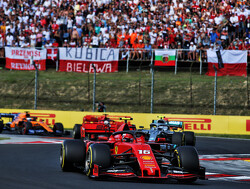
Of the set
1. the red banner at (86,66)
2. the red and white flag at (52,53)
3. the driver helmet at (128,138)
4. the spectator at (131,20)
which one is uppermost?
the spectator at (131,20)

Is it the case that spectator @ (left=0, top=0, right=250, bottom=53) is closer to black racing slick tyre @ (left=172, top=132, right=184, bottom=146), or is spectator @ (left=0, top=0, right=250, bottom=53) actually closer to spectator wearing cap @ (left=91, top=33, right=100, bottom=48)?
spectator wearing cap @ (left=91, top=33, right=100, bottom=48)

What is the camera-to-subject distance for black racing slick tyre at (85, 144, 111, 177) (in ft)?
28.7

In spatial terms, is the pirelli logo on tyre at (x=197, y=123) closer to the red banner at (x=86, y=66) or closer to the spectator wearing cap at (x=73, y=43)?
the red banner at (x=86, y=66)

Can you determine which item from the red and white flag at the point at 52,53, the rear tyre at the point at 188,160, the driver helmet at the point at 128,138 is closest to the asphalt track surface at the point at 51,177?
the rear tyre at the point at 188,160

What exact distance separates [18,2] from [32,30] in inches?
122

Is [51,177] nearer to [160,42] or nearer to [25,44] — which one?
[160,42]

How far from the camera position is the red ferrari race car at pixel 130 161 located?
8.64 meters

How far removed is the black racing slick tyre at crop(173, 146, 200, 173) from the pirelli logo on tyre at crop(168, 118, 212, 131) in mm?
14550

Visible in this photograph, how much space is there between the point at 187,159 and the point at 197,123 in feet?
49.5

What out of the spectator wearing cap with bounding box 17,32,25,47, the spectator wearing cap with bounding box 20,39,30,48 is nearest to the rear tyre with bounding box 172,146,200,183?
the spectator wearing cap with bounding box 20,39,30,48

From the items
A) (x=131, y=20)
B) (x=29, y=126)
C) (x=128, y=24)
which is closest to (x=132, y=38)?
(x=128, y=24)

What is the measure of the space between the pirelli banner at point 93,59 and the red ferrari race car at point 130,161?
58.6 feet

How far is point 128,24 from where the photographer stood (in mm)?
29281

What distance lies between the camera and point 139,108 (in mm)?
26688
